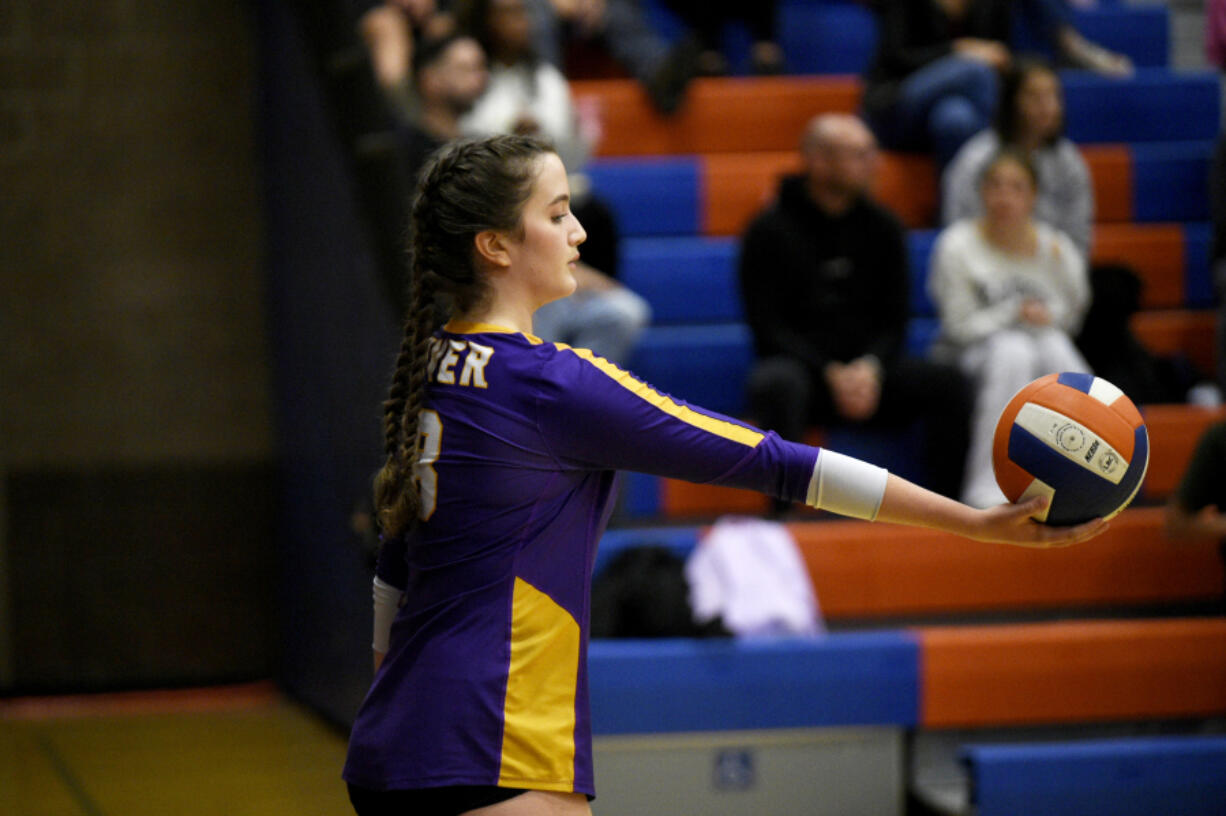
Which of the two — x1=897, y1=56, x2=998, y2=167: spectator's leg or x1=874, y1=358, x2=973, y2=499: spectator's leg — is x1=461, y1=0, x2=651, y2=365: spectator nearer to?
x1=874, y1=358, x2=973, y2=499: spectator's leg

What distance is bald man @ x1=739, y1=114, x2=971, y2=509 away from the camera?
4.76 metres

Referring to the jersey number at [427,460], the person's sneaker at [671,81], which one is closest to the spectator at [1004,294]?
the person's sneaker at [671,81]

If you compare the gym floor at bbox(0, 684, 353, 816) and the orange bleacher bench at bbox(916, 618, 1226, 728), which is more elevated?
the orange bleacher bench at bbox(916, 618, 1226, 728)

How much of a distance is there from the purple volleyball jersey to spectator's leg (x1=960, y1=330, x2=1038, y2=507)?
2866mm

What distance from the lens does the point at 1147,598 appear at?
184 inches

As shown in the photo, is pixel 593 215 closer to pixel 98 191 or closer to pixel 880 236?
pixel 880 236

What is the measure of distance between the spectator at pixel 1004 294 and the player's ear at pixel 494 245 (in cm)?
300

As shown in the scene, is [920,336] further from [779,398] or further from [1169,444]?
[779,398]

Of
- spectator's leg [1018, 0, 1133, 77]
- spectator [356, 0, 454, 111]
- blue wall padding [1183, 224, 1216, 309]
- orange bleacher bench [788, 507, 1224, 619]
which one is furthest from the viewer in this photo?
spectator's leg [1018, 0, 1133, 77]

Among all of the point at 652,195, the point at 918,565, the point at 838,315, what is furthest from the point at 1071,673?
the point at 652,195

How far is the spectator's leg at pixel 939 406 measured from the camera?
476 centimetres

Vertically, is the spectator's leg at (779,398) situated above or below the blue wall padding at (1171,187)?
below

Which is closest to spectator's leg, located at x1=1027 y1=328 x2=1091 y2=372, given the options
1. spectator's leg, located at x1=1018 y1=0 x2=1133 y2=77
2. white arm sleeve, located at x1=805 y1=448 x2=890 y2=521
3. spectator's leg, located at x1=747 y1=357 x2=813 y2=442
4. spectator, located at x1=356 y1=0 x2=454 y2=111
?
spectator's leg, located at x1=747 y1=357 x2=813 y2=442

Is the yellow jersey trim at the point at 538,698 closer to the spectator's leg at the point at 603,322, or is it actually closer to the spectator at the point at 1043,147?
the spectator's leg at the point at 603,322
